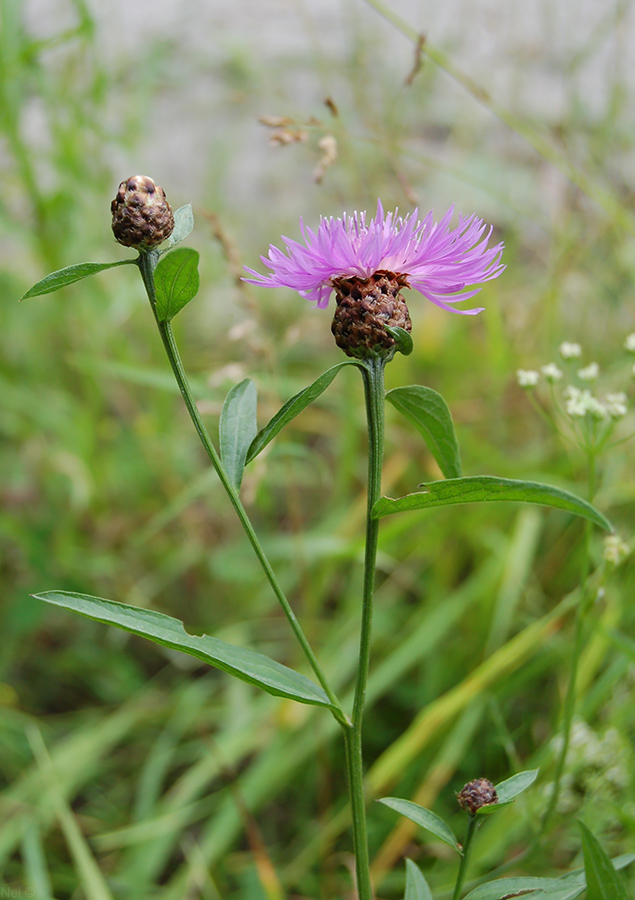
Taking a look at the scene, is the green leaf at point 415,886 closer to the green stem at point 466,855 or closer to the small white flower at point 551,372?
the green stem at point 466,855

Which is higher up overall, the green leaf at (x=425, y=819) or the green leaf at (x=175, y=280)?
the green leaf at (x=175, y=280)

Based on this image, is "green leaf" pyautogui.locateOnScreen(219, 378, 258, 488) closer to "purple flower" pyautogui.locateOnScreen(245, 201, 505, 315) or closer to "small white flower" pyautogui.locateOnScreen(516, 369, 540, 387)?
"purple flower" pyautogui.locateOnScreen(245, 201, 505, 315)

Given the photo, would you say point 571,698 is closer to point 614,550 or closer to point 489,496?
point 614,550

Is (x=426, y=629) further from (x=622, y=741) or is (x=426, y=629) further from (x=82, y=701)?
(x=82, y=701)

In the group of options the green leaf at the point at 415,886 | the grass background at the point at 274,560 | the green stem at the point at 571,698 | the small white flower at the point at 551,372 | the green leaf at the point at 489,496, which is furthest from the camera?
the grass background at the point at 274,560

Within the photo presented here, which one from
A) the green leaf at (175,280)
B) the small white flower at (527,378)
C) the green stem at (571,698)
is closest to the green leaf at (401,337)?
the green leaf at (175,280)

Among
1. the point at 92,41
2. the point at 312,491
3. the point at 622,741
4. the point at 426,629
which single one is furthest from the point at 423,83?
the point at 622,741
